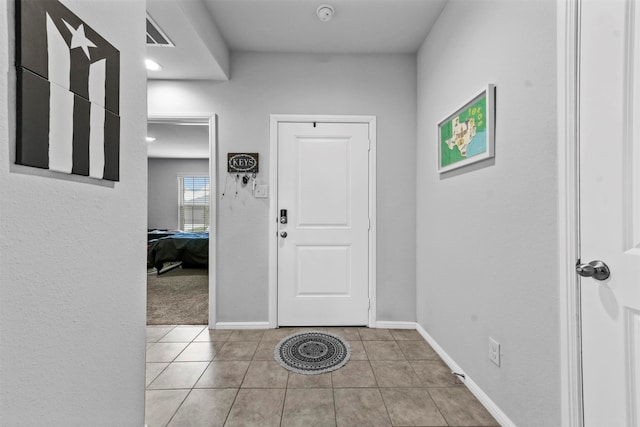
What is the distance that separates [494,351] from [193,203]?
7.67 meters

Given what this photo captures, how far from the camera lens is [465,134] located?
1.76 meters

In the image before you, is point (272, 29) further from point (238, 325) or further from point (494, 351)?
point (494, 351)

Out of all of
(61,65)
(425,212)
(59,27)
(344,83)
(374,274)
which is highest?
(344,83)

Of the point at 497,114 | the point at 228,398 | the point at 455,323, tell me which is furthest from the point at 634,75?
the point at 228,398

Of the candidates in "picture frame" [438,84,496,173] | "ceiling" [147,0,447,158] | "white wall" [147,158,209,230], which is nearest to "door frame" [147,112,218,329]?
"ceiling" [147,0,447,158]

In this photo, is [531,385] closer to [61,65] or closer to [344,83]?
[61,65]

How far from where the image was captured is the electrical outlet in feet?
4.82

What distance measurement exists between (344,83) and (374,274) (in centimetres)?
179

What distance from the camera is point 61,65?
82 centimetres

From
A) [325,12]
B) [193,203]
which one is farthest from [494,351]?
[193,203]

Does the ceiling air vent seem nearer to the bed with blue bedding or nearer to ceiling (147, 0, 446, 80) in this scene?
ceiling (147, 0, 446, 80)

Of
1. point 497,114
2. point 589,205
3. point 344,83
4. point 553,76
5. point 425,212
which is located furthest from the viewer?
point 344,83

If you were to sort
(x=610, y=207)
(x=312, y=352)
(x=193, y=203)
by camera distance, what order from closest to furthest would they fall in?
(x=610, y=207), (x=312, y=352), (x=193, y=203)

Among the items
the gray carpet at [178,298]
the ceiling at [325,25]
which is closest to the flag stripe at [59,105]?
the ceiling at [325,25]
